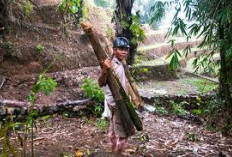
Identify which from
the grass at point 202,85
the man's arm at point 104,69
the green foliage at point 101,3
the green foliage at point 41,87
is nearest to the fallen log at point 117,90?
the man's arm at point 104,69

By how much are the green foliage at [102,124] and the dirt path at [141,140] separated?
0.25 feet

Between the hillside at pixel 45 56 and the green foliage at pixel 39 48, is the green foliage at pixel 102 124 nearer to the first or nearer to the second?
the hillside at pixel 45 56

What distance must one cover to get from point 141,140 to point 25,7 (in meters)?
6.27

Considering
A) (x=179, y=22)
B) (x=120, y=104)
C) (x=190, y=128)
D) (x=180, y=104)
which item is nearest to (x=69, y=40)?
(x=180, y=104)

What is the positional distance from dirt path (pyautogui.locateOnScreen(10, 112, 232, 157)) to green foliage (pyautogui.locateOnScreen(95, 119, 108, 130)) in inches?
3.0

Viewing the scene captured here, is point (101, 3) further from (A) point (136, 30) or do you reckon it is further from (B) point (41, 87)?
(B) point (41, 87)

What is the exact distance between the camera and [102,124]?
5762 mm

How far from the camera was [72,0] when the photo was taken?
8578mm

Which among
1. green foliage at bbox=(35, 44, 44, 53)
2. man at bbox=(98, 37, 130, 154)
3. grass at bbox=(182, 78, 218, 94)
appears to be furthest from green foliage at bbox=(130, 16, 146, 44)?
man at bbox=(98, 37, 130, 154)

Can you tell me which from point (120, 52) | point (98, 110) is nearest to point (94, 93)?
point (98, 110)

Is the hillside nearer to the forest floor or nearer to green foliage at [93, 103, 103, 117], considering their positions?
the forest floor

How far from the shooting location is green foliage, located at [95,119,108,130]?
5598mm

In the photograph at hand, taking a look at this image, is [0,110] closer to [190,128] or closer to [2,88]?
[2,88]

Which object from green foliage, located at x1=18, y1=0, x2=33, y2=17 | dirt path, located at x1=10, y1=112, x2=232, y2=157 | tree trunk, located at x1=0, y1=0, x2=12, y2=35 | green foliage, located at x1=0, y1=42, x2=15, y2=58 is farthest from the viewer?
green foliage, located at x1=18, y1=0, x2=33, y2=17
